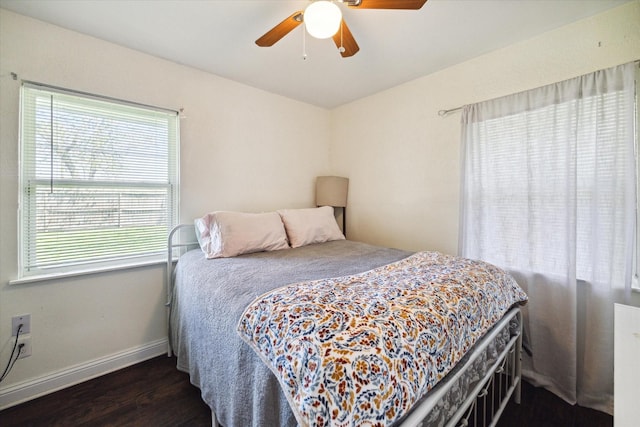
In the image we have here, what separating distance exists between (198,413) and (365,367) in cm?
139

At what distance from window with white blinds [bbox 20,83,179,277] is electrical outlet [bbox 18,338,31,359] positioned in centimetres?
41

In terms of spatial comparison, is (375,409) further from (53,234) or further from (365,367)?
(53,234)

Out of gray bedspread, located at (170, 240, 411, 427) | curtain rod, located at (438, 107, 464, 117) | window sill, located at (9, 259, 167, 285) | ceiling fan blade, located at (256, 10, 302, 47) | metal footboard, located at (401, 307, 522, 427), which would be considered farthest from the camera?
curtain rod, located at (438, 107, 464, 117)

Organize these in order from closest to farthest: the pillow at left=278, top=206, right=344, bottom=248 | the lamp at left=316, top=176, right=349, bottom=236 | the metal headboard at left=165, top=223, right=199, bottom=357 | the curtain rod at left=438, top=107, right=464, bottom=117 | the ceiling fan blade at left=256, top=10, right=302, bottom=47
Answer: the ceiling fan blade at left=256, top=10, right=302, bottom=47 < the metal headboard at left=165, top=223, right=199, bottom=357 < the curtain rod at left=438, top=107, right=464, bottom=117 < the pillow at left=278, top=206, right=344, bottom=248 < the lamp at left=316, top=176, right=349, bottom=236

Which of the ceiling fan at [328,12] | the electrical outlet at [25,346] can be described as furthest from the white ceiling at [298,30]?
the electrical outlet at [25,346]

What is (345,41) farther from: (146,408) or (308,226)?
(146,408)

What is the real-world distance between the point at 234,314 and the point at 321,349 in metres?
0.51

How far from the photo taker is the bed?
0.70 m

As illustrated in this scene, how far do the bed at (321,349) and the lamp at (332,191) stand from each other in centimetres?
132

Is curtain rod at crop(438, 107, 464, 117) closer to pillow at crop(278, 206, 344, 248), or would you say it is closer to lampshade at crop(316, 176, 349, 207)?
lampshade at crop(316, 176, 349, 207)

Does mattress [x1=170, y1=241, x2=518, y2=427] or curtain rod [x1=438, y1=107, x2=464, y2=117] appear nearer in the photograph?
mattress [x1=170, y1=241, x2=518, y2=427]

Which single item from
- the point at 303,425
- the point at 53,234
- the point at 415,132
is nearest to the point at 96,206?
the point at 53,234

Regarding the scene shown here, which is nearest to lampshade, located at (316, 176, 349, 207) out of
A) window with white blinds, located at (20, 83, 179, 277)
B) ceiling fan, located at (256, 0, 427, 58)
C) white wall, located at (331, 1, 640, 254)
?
white wall, located at (331, 1, 640, 254)

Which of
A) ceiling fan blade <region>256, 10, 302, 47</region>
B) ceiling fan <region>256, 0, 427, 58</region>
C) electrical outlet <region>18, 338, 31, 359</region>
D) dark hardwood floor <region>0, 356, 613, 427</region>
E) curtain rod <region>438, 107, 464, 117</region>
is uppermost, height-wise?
ceiling fan blade <region>256, 10, 302, 47</region>
